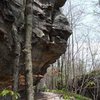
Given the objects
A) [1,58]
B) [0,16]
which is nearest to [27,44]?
[0,16]

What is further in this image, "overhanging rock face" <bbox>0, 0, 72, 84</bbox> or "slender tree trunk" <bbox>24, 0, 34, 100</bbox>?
"overhanging rock face" <bbox>0, 0, 72, 84</bbox>

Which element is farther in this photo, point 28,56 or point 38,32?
point 38,32

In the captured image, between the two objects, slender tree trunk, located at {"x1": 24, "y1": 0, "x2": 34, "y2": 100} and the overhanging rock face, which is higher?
the overhanging rock face

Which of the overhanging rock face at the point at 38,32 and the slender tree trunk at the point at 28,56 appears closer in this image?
the slender tree trunk at the point at 28,56

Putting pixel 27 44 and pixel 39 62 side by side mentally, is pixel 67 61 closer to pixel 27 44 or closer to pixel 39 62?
pixel 39 62

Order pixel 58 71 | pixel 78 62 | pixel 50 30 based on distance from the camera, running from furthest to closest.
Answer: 1. pixel 78 62
2. pixel 58 71
3. pixel 50 30

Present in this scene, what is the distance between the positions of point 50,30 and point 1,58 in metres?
2.47

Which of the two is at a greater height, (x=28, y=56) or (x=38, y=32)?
(x=38, y=32)

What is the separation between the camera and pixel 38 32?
10.3 meters

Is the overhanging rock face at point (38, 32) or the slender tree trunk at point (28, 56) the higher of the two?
the overhanging rock face at point (38, 32)

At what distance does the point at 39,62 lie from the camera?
452 inches

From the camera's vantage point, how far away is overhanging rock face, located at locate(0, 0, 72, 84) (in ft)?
29.9

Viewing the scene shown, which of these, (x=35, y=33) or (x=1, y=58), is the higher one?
(x=35, y=33)

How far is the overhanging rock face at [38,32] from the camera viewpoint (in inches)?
358
